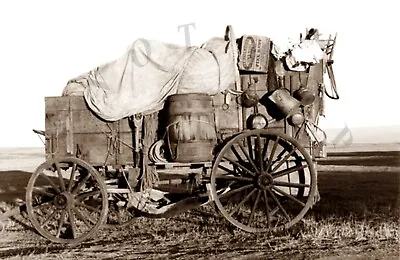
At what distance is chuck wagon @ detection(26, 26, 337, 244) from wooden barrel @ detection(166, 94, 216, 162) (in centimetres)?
1

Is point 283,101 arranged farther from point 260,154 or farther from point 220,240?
point 220,240

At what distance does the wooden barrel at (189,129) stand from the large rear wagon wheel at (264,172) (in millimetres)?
288

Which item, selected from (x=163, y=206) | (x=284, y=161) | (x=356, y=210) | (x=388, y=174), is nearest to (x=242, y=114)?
(x=284, y=161)

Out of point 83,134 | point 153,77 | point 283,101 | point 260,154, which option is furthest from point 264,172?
point 83,134

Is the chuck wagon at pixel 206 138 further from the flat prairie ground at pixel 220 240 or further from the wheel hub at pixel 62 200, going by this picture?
the flat prairie ground at pixel 220 240

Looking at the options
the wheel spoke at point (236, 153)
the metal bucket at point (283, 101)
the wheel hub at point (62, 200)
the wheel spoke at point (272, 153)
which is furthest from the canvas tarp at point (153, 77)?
the wheel hub at point (62, 200)

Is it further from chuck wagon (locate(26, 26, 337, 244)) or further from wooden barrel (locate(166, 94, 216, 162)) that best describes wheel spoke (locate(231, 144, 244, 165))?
wooden barrel (locate(166, 94, 216, 162))

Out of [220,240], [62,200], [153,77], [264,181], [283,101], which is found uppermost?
[153,77]

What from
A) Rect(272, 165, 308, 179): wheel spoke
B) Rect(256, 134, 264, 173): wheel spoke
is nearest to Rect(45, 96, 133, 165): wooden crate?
Rect(256, 134, 264, 173): wheel spoke

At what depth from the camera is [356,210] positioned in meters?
9.12

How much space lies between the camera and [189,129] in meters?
6.62

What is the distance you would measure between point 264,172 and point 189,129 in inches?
46.8

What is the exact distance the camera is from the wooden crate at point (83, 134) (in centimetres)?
698

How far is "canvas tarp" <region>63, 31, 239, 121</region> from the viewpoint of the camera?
677 cm
